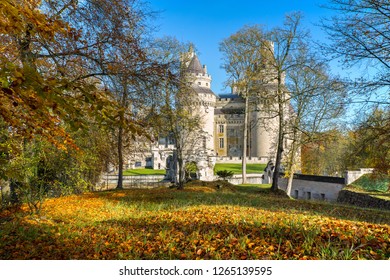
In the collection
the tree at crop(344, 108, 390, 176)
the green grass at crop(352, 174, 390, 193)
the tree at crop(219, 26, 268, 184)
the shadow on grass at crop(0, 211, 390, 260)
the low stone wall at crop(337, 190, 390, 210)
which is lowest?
the low stone wall at crop(337, 190, 390, 210)

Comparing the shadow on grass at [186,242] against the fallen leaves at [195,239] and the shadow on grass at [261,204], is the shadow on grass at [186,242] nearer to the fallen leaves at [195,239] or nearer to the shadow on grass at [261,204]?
the fallen leaves at [195,239]

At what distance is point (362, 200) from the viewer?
16.1 metres

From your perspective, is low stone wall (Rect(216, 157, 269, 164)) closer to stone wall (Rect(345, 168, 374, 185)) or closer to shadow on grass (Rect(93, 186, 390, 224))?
stone wall (Rect(345, 168, 374, 185))

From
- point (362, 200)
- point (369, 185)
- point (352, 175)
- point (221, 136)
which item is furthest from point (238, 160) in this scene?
point (362, 200)

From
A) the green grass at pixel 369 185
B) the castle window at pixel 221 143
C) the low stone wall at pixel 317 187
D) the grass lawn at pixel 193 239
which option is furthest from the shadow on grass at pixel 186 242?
the castle window at pixel 221 143

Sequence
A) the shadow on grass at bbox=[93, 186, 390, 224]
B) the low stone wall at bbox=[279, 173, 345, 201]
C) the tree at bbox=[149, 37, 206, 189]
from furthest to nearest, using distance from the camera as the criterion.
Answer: the low stone wall at bbox=[279, 173, 345, 201] → the tree at bbox=[149, 37, 206, 189] → the shadow on grass at bbox=[93, 186, 390, 224]

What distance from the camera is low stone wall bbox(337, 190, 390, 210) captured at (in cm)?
1436

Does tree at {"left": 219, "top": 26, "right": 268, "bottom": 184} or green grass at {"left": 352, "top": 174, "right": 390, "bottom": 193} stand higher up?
tree at {"left": 219, "top": 26, "right": 268, "bottom": 184}

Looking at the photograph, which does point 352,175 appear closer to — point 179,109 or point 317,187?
point 317,187

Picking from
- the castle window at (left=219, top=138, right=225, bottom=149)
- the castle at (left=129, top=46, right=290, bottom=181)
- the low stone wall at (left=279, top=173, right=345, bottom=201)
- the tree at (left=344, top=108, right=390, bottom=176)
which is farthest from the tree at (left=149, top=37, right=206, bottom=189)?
the castle window at (left=219, top=138, right=225, bottom=149)

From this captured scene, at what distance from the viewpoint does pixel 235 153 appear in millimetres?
51344

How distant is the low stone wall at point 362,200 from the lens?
14.4 meters

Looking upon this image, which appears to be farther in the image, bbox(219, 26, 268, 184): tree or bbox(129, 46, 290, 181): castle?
bbox(129, 46, 290, 181): castle
